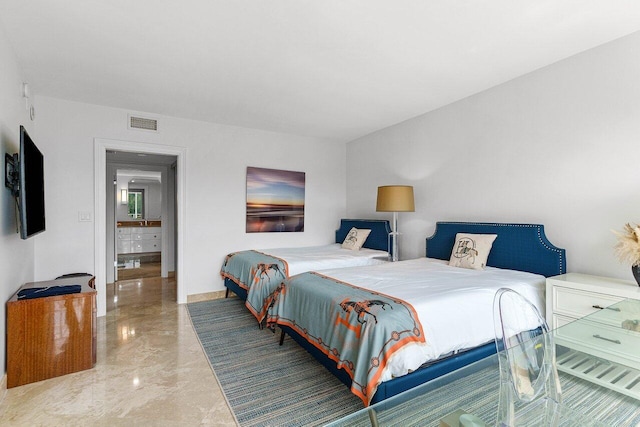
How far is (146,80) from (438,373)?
3468 mm

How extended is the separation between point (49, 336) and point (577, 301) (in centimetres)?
383

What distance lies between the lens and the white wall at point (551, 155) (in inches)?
91.2

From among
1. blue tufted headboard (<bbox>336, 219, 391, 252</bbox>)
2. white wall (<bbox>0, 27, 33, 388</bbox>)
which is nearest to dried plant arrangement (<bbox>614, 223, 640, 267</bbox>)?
blue tufted headboard (<bbox>336, 219, 391, 252</bbox>)

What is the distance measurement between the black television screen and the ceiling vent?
4.23 feet

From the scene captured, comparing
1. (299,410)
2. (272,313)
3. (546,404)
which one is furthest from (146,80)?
(546,404)

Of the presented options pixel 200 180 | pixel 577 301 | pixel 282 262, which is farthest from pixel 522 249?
pixel 200 180

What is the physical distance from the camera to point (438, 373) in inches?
74.4

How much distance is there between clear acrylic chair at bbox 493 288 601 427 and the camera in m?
0.99

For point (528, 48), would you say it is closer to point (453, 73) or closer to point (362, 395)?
point (453, 73)

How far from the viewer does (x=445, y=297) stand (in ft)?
6.58

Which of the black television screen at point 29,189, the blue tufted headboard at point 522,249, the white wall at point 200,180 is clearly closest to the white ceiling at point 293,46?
the white wall at point 200,180

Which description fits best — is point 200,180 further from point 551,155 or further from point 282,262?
point 551,155

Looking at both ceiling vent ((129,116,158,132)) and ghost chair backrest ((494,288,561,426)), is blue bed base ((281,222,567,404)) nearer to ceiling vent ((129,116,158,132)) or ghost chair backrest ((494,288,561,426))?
ghost chair backrest ((494,288,561,426))

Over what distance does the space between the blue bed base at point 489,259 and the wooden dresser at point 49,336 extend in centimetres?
156
